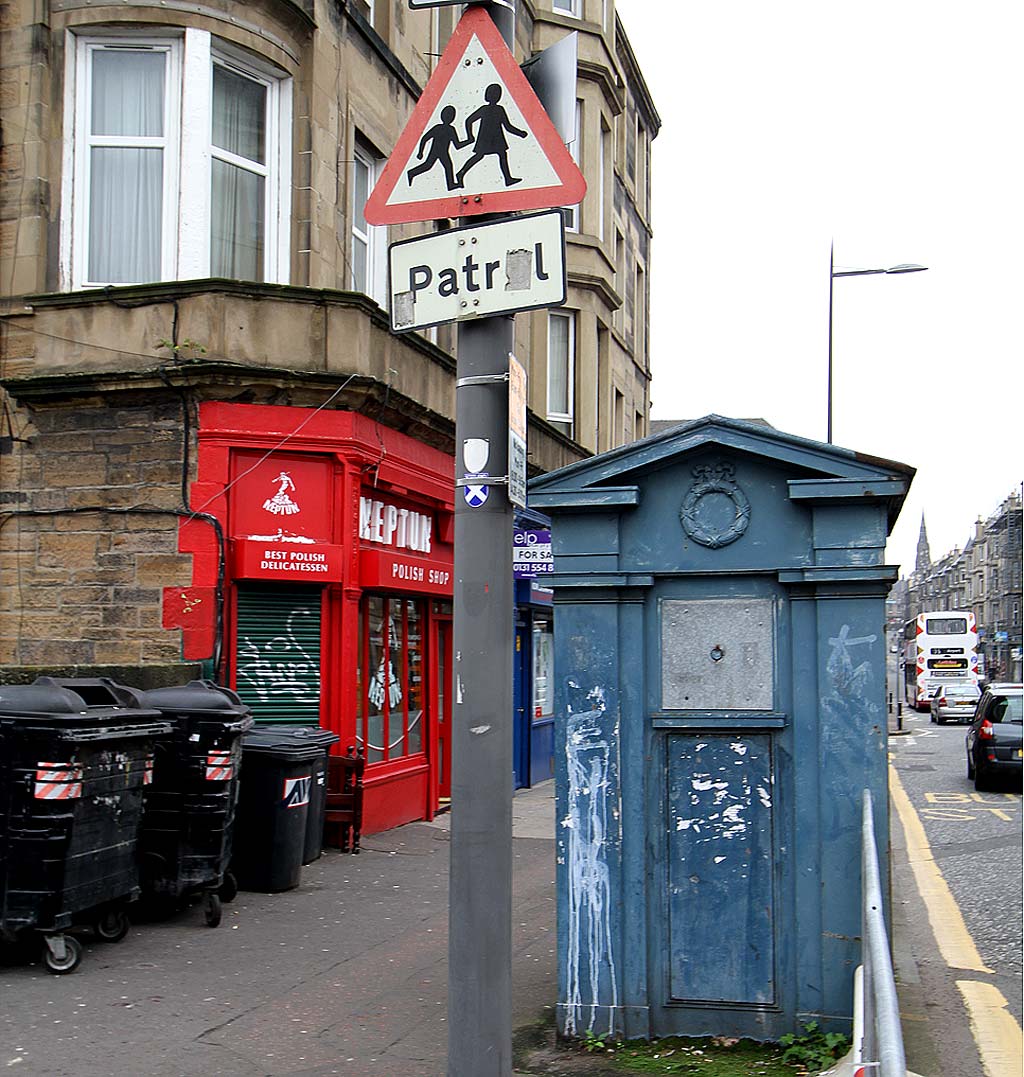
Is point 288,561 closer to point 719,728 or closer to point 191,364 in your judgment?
point 191,364

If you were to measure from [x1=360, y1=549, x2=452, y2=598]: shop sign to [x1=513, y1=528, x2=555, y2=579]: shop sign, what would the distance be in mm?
1258

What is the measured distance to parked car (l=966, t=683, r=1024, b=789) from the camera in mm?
21547

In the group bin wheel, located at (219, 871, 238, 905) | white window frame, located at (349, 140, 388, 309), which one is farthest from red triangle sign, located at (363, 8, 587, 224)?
white window frame, located at (349, 140, 388, 309)

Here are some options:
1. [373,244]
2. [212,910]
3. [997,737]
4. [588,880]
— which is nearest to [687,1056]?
[588,880]

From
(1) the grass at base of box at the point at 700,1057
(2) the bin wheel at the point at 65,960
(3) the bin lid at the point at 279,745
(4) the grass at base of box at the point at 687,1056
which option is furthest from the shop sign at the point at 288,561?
(1) the grass at base of box at the point at 700,1057

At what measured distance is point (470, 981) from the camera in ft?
14.3

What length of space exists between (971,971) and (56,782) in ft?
19.0

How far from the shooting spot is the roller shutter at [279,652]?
497 inches

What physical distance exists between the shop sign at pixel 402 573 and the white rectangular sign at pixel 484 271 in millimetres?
8704

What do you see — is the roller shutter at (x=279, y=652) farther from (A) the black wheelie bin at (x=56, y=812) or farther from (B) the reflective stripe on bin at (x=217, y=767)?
(A) the black wheelie bin at (x=56, y=812)

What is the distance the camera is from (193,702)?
9602 millimetres

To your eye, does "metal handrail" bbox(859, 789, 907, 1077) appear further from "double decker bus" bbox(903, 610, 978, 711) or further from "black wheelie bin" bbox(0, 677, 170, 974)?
"double decker bus" bbox(903, 610, 978, 711)

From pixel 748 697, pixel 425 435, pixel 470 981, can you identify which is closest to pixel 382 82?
pixel 425 435

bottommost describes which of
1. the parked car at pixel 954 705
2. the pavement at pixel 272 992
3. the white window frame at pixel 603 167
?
the parked car at pixel 954 705
